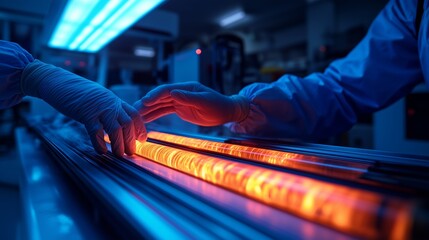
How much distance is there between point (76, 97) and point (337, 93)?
Answer: 1042 mm

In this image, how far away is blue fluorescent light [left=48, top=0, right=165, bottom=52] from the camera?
1284 millimetres

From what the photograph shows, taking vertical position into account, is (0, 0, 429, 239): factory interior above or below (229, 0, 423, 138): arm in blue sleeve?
below

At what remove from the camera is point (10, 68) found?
0.78m

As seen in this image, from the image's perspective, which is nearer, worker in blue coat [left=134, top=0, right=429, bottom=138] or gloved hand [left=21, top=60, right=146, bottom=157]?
gloved hand [left=21, top=60, right=146, bottom=157]

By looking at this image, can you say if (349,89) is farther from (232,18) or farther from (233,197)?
(232,18)

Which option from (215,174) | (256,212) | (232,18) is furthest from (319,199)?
(232,18)

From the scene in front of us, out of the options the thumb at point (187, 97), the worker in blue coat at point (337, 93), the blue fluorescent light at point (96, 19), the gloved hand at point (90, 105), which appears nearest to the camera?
the gloved hand at point (90, 105)

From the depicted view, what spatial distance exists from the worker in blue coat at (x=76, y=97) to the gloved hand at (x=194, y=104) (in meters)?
0.13

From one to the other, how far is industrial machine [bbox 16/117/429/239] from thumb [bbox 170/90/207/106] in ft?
0.68

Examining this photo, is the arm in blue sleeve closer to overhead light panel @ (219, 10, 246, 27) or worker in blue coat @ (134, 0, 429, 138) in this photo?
worker in blue coat @ (134, 0, 429, 138)

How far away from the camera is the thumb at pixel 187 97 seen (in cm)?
83

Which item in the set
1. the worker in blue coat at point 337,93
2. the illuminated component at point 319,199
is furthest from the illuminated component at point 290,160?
the worker in blue coat at point 337,93

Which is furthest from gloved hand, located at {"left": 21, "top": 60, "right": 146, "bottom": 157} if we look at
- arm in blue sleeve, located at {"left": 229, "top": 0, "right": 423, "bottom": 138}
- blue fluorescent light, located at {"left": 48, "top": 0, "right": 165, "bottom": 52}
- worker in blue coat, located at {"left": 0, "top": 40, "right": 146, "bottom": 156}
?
blue fluorescent light, located at {"left": 48, "top": 0, "right": 165, "bottom": 52}

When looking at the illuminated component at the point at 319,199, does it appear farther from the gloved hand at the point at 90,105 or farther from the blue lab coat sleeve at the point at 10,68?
the blue lab coat sleeve at the point at 10,68
